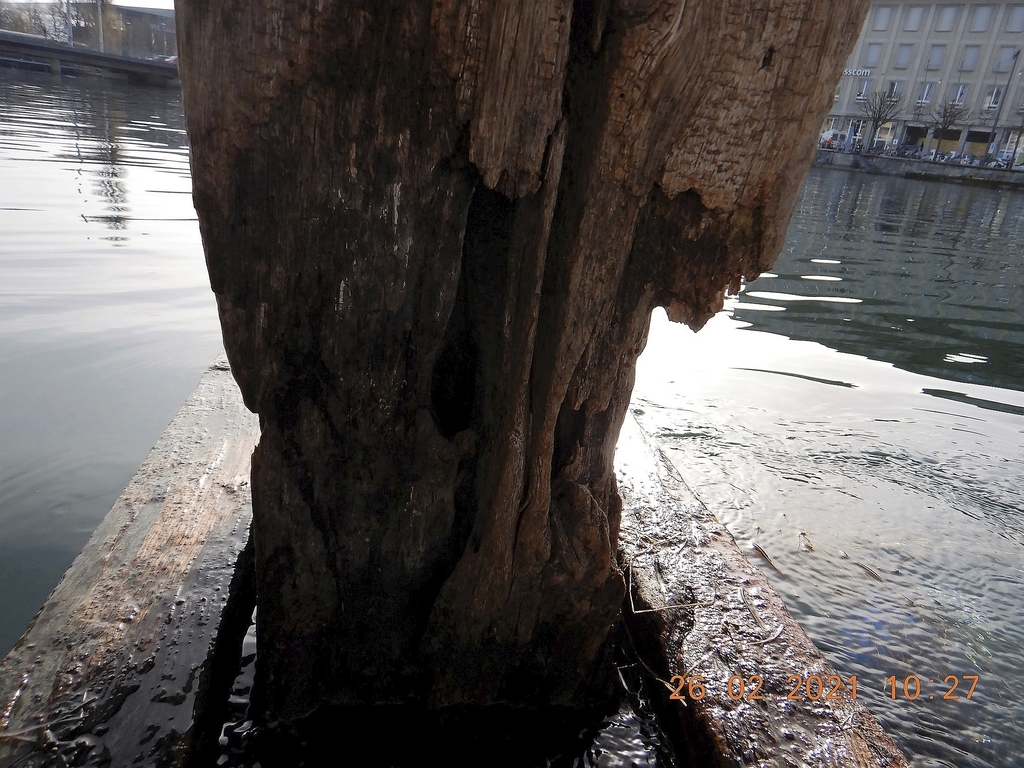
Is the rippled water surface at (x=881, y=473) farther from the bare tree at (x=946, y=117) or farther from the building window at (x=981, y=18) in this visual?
the building window at (x=981, y=18)

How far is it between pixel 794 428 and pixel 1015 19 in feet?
246

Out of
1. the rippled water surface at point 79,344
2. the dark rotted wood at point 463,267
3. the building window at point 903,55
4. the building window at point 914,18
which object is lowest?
the rippled water surface at point 79,344

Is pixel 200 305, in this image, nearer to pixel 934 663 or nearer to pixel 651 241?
pixel 651 241

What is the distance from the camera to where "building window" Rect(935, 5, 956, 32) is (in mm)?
61531

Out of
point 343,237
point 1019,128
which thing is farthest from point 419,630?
point 1019,128

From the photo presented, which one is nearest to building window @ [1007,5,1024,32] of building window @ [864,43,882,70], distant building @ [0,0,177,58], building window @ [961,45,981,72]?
building window @ [961,45,981,72]

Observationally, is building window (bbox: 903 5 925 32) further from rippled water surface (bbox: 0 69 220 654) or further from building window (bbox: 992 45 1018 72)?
rippled water surface (bbox: 0 69 220 654)

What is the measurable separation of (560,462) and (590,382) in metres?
0.24

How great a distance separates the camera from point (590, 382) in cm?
167

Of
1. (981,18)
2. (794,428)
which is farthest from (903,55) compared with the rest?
(794,428)

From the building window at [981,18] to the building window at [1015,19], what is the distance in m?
1.46

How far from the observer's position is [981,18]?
60.4 metres

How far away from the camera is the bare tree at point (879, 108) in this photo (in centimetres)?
6287

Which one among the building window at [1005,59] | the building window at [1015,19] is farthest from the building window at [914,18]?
the building window at [1005,59]
